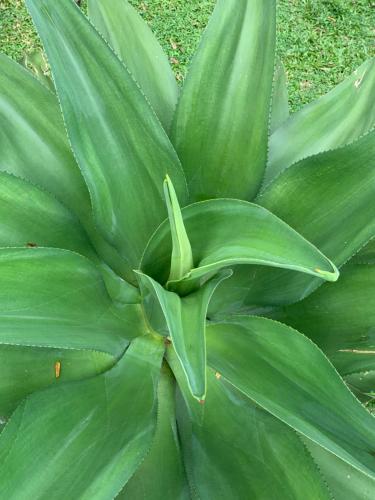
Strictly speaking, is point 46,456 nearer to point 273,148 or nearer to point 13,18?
point 273,148

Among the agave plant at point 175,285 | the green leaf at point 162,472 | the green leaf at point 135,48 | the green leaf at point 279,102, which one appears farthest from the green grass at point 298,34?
the green leaf at point 162,472

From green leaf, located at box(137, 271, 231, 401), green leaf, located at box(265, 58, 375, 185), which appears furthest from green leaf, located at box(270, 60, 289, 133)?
green leaf, located at box(137, 271, 231, 401)

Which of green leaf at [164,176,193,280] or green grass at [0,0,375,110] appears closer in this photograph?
green leaf at [164,176,193,280]

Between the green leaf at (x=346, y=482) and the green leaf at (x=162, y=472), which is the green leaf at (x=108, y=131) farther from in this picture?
the green leaf at (x=346, y=482)

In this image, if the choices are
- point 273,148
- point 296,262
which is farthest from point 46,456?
point 273,148

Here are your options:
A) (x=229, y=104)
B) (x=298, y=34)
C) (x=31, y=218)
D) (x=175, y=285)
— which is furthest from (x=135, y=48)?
(x=298, y=34)

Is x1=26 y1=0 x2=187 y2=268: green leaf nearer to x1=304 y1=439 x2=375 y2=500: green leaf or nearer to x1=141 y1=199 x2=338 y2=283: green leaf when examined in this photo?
x1=141 y1=199 x2=338 y2=283: green leaf

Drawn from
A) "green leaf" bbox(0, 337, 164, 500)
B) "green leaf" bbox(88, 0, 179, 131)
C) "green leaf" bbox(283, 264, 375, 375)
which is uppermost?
"green leaf" bbox(88, 0, 179, 131)
